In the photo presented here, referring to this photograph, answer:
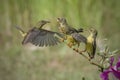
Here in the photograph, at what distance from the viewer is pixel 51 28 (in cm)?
575

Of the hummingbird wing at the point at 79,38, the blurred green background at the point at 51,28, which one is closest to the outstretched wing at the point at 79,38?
the hummingbird wing at the point at 79,38

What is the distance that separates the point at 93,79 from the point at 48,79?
163 cm

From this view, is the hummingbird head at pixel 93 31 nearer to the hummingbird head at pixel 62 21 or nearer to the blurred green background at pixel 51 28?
the hummingbird head at pixel 62 21

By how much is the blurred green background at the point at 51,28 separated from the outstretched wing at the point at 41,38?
156 inches

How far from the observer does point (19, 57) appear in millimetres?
6117

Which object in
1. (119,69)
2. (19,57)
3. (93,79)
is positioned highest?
(119,69)

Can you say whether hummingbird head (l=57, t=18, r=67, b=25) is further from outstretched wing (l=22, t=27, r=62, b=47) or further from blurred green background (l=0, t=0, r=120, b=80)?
blurred green background (l=0, t=0, r=120, b=80)

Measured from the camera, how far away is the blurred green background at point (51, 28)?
18.6ft

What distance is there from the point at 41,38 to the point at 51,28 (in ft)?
14.1

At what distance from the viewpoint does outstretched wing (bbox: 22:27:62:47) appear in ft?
4.68

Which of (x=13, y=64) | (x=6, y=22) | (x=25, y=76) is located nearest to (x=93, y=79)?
(x=25, y=76)

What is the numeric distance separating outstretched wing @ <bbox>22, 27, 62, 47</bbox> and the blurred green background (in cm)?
395

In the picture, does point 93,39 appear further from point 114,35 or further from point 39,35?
point 114,35

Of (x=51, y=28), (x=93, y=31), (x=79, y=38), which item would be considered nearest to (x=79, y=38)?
(x=79, y=38)
